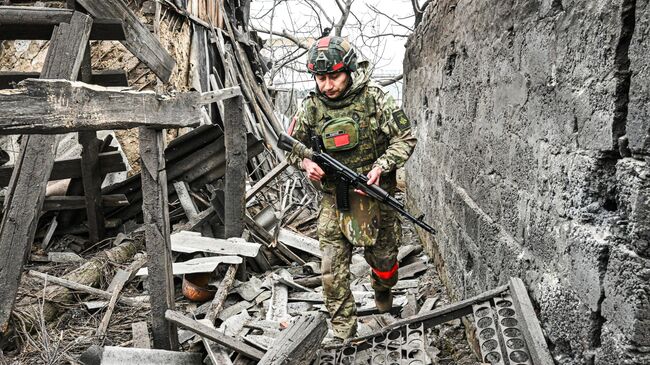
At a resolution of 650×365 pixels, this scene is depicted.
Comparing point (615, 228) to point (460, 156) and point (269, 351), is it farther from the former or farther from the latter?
point (460, 156)

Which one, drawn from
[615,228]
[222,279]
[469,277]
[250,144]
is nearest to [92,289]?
[222,279]

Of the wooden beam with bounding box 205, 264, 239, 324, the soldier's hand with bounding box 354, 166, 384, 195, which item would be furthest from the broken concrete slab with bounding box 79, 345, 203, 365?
the soldier's hand with bounding box 354, 166, 384, 195

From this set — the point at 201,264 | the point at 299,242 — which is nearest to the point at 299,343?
the point at 201,264

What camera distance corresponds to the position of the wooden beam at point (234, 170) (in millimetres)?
5492

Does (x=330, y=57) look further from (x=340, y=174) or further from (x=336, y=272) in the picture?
(x=336, y=272)

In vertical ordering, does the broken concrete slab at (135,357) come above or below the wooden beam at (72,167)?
below

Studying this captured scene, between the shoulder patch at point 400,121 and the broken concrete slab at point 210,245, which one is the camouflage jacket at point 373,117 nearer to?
the shoulder patch at point 400,121

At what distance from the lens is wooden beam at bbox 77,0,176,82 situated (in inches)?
165

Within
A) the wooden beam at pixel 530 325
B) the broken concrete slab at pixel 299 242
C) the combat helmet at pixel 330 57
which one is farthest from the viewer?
the broken concrete slab at pixel 299 242

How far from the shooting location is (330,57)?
11.6ft

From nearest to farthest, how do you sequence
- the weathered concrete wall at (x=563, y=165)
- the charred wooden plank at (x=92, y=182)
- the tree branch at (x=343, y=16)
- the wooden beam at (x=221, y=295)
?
the weathered concrete wall at (x=563, y=165)
the wooden beam at (x=221, y=295)
the charred wooden plank at (x=92, y=182)
the tree branch at (x=343, y=16)

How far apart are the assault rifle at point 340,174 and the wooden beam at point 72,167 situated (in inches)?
114

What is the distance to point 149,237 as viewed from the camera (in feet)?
11.5

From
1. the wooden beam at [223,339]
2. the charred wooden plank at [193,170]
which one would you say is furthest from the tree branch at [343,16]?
the wooden beam at [223,339]
